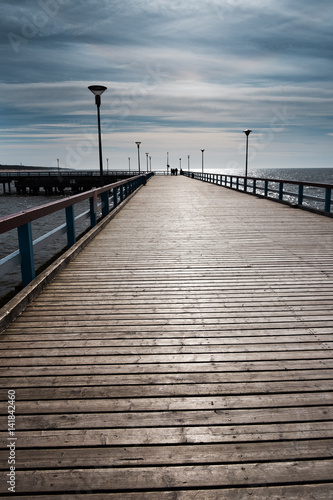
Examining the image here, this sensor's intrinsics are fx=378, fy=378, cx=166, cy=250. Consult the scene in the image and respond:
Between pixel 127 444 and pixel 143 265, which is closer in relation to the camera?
pixel 127 444

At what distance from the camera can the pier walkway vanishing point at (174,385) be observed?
74.1 inches

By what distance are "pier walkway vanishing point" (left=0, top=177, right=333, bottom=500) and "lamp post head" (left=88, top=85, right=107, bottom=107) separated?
992 cm

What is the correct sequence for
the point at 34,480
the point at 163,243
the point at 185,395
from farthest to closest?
the point at 163,243
the point at 185,395
the point at 34,480

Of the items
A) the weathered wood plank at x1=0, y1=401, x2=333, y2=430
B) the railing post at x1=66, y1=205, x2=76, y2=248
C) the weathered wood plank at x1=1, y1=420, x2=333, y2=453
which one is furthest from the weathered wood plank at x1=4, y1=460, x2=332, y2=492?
the railing post at x1=66, y1=205, x2=76, y2=248

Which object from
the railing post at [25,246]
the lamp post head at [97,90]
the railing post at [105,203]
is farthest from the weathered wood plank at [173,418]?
the lamp post head at [97,90]

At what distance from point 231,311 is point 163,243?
3484mm

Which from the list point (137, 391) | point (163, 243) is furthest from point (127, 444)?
point (163, 243)

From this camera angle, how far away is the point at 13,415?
7.57ft

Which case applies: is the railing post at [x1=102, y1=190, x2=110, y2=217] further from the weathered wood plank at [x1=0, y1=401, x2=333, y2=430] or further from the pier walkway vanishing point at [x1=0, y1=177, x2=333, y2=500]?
the weathered wood plank at [x1=0, y1=401, x2=333, y2=430]

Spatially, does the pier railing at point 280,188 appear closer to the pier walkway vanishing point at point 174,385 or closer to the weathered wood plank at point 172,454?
the pier walkway vanishing point at point 174,385

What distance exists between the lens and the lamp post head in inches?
520

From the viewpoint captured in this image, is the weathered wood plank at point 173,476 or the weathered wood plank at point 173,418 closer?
the weathered wood plank at point 173,476

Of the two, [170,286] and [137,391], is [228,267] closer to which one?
[170,286]

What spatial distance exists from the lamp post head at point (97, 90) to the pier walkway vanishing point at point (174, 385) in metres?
9.92
